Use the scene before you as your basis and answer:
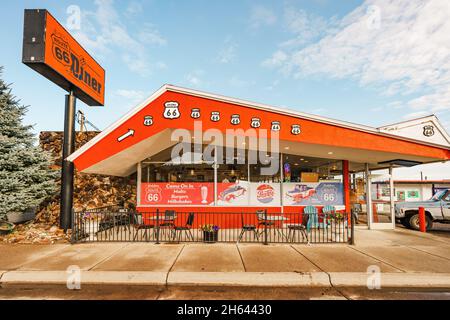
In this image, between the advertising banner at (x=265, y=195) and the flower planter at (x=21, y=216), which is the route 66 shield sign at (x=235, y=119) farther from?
the flower planter at (x=21, y=216)

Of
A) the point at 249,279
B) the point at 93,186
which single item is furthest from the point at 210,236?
the point at 93,186

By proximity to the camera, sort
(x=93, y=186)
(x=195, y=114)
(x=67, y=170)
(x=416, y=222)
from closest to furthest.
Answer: (x=195, y=114)
(x=67, y=170)
(x=416, y=222)
(x=93, y=186)

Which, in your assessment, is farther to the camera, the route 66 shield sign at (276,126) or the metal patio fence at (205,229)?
the route 66 shield sign at (276,126)

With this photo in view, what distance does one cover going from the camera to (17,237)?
8852 millimetres

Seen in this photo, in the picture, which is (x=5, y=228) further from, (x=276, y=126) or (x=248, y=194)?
(x=276, y=126)

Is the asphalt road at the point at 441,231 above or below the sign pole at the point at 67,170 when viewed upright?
below

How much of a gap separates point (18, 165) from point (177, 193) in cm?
688

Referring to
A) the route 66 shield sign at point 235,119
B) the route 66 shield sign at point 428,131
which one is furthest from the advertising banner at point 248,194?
the route 66 shield sign at point 428,131

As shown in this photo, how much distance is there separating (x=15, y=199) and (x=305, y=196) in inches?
481

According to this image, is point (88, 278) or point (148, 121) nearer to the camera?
point (88, 278)

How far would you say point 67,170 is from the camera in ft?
32.9

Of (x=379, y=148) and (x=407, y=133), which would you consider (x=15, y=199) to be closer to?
(x=379, y=148)

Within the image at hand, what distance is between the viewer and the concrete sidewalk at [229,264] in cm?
525

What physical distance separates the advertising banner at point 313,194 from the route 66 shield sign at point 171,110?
584 centimetres
